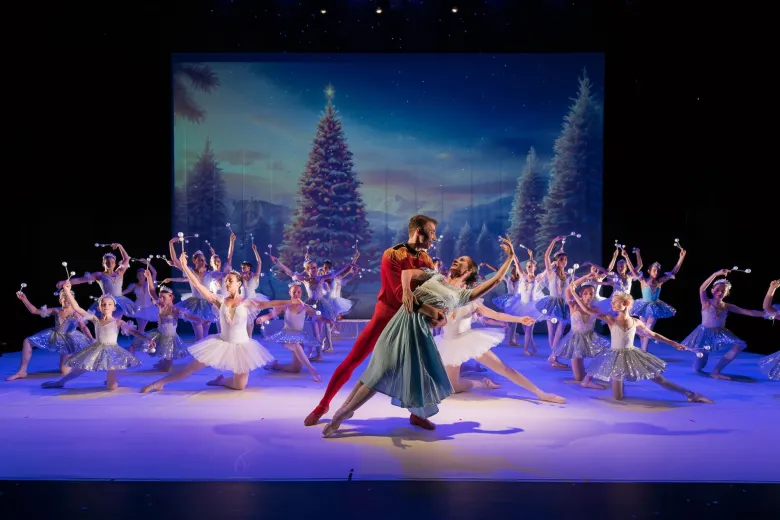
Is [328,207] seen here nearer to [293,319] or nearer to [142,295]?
[142,295]

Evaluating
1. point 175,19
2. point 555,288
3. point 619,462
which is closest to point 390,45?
point 175,19

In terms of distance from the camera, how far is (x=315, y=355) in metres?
8.30

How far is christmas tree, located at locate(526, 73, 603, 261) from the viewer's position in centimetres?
1128

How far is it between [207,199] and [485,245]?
4.60m

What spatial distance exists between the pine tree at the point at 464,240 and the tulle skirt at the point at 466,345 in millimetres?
5791

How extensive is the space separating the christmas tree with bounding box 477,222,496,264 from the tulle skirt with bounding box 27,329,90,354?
6569mm

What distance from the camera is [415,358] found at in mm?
4277

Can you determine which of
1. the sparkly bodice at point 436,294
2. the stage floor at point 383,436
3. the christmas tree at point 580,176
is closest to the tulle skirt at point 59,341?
the stage floor at point 383,436

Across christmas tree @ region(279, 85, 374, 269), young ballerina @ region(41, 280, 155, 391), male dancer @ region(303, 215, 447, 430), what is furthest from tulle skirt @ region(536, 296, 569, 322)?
young ballerina @ region(41, 280, 155, 391)

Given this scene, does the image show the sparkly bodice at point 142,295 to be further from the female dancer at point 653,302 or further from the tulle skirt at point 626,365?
the female dancer at point 653,302

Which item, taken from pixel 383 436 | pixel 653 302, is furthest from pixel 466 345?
pixel 653 302

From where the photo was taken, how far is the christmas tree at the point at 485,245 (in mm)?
11578

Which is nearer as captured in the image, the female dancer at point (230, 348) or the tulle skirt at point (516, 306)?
the female dancer at point (230, 348)

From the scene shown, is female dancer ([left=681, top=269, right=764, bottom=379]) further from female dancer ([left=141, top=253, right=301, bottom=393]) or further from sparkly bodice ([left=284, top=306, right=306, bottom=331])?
female dancer ([left=141, top=253, right=301, bottom=393])
